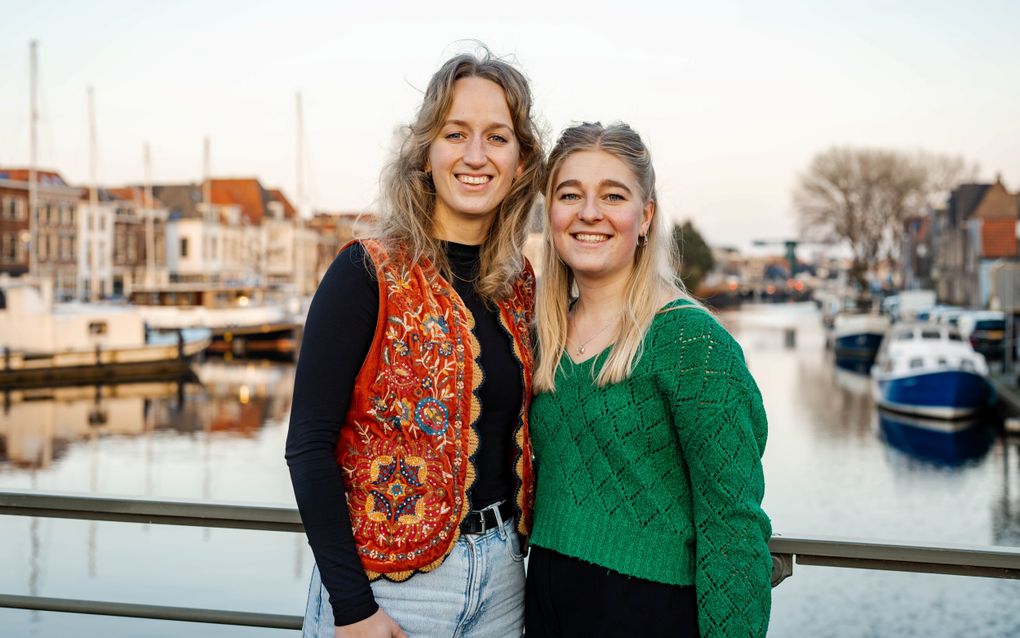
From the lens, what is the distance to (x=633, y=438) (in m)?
1.88

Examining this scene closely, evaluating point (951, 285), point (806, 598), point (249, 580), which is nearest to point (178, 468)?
point (249, 580)

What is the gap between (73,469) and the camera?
16.1m

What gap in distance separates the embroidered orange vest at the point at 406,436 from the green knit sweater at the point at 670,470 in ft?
0.79

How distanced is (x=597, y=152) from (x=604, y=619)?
1010 mm

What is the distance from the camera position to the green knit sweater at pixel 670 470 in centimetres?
177

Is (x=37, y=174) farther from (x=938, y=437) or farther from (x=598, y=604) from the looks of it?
(x=598, y=604)

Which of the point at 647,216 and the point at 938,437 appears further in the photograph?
the point at 938,437

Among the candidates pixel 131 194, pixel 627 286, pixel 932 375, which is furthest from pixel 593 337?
pixel 131 194

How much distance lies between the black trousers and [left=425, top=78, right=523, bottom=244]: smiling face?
0.80 m

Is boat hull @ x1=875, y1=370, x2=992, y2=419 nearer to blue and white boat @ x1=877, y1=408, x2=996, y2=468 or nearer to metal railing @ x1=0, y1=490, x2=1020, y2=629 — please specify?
blue and white boat @ x1=877, y1=408, x2=996, y2=468

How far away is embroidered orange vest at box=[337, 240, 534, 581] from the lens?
69.7 inches

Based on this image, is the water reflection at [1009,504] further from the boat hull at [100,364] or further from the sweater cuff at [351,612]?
the boat hull at [100,364]

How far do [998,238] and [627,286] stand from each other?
50887mm

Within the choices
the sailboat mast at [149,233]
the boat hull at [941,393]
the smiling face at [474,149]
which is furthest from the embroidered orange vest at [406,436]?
the sailboat mast at [149,233]
